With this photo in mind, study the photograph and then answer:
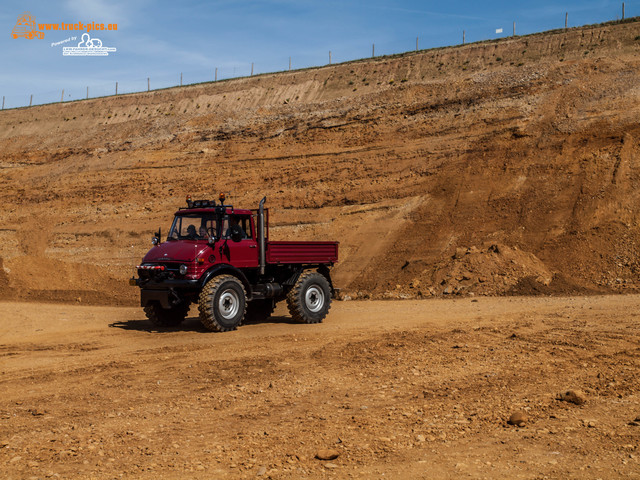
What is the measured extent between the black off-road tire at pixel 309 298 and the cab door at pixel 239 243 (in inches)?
50.5

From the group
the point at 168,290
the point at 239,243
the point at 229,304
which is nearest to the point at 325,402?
the point at 229,304

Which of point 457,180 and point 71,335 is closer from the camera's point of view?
point 71,335

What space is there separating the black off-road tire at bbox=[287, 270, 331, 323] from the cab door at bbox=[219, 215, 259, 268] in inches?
50.5

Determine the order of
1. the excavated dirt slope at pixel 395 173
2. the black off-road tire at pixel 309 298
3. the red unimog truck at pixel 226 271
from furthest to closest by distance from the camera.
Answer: the excavated dirt slope at pixel 395 173, the black off-road tire at pixel 309 298, the red unimog truck at pixel 226 271

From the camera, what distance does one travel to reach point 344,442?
244 inches

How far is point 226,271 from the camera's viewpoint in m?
14.1

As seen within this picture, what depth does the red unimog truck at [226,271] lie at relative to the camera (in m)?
13.6

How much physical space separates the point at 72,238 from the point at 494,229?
76.1 ft

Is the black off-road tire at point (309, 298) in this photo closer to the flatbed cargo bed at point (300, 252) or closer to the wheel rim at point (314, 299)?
the wheel rim at point (314, 299)

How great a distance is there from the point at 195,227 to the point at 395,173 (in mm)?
18538

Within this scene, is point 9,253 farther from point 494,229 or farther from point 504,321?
point 504,321

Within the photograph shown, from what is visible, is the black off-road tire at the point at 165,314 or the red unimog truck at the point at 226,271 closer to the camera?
the red unimog truck at the point at 226,271

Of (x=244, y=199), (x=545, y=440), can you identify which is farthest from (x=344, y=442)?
(x=244, y=199)

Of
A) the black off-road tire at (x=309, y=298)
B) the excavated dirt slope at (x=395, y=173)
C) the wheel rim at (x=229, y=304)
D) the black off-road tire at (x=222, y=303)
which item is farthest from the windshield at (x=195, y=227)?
the excavated dirt slope at (x=395, y=173)
